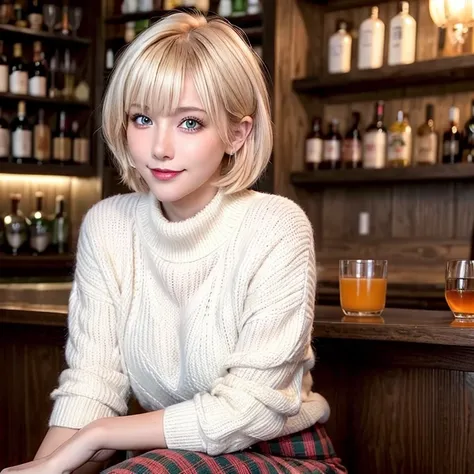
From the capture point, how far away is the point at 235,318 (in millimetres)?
1212

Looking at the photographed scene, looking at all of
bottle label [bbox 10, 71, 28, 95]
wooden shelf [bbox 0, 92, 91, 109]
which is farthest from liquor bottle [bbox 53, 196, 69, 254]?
bottle label [bbox 10, 71, 28, 95]

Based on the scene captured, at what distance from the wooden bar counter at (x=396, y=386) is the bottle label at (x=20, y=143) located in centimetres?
254

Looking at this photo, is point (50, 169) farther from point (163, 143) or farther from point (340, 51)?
point (163, 143)

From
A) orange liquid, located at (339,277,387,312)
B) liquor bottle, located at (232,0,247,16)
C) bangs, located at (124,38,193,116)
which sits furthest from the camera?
liquor bottle, located at (232,0,247,16)

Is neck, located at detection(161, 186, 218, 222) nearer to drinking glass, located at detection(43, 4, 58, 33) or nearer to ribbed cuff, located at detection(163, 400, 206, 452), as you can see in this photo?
ribbed cuff, located at detection(163, 400, 206, 452)

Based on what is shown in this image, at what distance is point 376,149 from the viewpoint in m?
3.71

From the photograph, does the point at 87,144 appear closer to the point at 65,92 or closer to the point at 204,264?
the point at 65,92

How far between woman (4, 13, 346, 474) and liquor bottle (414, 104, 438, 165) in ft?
8.01

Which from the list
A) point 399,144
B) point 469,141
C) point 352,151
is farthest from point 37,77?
point 469,141

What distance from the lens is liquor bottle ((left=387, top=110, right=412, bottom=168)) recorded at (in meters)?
3.64

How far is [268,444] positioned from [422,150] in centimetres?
261

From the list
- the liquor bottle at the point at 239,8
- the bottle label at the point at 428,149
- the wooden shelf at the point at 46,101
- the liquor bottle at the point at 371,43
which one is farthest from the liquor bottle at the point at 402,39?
the wooden shelf at the point at 46,101

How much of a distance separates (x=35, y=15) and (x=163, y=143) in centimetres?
349

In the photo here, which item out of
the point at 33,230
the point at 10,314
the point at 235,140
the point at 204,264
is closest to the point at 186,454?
the point at 204,264
